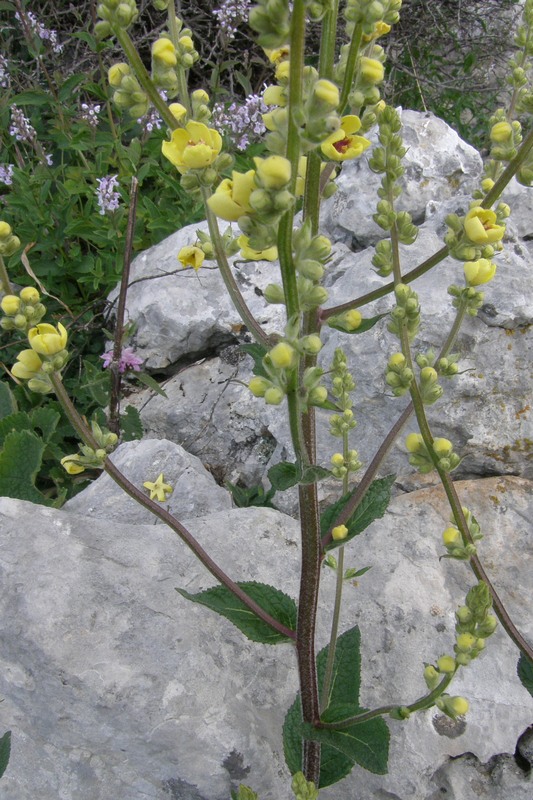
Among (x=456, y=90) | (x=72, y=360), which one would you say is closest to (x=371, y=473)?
(x=72, y=360)

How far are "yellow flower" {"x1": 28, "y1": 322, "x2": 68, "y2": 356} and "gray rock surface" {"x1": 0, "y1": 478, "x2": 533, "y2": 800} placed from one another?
1024mm

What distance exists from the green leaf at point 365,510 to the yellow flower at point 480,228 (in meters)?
0.75

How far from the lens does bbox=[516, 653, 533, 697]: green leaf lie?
2.16m

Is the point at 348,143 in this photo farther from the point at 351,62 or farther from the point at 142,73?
the point at 142,73

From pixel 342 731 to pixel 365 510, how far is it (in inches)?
23.6

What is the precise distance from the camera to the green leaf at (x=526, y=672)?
2156 mm

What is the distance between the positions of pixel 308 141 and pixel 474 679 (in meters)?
2.02

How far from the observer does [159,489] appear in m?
3.01

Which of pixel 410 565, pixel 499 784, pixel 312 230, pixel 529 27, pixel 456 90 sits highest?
pixel 529 27

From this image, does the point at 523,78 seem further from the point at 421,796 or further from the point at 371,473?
the point at 421,796

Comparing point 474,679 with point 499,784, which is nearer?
point 499,784

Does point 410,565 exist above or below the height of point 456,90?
below

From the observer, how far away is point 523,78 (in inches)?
85.0

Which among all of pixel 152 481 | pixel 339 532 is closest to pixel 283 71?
pixel 339 532
